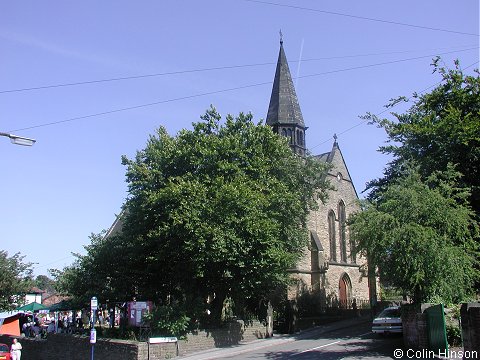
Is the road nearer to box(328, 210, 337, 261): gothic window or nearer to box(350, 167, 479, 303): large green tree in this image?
box(350, 167, 479, 303): large green tree

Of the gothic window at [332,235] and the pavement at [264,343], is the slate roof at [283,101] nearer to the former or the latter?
the gothic window at [332,235]

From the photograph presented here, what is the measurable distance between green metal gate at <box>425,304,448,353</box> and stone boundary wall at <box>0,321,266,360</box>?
1031 cm

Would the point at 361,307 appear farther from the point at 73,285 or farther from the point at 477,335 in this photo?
the point at 477,335

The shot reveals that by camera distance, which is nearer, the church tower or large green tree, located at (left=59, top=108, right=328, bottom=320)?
large green tree, located at (left=59, top=108, right=328, bottom=320)

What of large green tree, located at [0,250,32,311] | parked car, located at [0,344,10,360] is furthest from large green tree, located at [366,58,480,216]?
large green tree, located at [0,250,32,311]

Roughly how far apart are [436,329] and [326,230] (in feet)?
80.7

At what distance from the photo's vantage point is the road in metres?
17.3

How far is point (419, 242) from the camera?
1638cm

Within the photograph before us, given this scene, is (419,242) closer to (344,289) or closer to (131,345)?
(131,345)

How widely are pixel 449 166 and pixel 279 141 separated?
8.54 meters

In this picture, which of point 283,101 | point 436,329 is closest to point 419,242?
point 436,329

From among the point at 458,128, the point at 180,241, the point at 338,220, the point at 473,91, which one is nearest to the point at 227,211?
the point at 180,241

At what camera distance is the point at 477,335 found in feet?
34.8

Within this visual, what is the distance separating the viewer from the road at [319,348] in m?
17.3
